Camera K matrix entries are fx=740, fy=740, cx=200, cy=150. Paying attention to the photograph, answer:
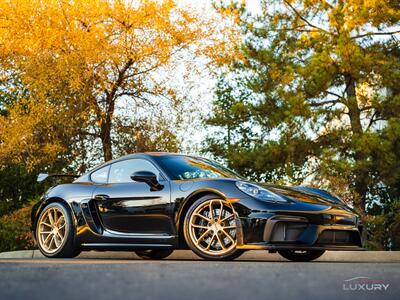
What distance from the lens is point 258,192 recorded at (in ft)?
25.8

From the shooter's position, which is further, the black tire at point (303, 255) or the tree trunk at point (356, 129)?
the tree trunk at point (356, 129)

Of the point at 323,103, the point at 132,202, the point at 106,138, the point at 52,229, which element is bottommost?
the point at 52,229

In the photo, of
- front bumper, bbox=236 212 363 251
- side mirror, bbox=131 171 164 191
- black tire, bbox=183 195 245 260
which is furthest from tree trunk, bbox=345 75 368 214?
black tire, bbox=183 195 245 260

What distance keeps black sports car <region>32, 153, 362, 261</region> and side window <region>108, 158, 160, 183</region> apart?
0.01 m

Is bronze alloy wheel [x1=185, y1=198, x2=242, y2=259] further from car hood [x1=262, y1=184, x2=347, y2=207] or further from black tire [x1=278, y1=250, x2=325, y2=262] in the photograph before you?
black tire [x1=278, y1=250, x2=325, y2=262]

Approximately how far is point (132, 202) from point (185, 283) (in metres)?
4.26

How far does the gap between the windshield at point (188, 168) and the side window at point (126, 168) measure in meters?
0.18

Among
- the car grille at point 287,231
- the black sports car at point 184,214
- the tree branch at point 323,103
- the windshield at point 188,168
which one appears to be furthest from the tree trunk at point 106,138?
the car grille at point 287,231

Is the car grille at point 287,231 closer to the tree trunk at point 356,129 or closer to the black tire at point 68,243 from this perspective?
the black tire at point 68,243

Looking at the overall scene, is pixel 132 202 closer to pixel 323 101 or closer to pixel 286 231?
pixel 286 231

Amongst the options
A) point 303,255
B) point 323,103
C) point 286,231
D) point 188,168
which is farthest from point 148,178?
point 323,103

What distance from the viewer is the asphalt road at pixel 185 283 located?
13.8 ft

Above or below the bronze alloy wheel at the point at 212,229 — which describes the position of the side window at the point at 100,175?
above

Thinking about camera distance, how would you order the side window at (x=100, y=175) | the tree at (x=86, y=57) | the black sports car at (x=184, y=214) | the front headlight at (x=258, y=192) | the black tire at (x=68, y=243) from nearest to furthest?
the black sports car at (x=184, y=214), the front headlight at (x=258, y=192), the black tire at (x=68, y=243), the side window at (x=100, y=175), the tree at (x=86, y=57)
